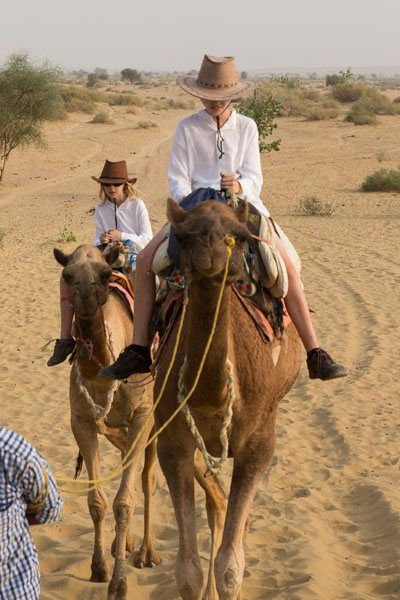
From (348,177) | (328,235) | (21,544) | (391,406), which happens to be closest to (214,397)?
(21,544)

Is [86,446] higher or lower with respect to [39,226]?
higher

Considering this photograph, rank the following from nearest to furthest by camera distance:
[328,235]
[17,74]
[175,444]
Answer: [175,444], [328,235], [17,74]

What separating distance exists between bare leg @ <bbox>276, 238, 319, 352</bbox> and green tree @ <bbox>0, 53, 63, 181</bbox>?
29374 mm

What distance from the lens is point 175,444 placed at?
191 inches

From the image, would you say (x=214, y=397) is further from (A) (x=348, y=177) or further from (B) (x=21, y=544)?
(A) (x=348, y=177)

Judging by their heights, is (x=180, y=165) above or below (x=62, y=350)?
above

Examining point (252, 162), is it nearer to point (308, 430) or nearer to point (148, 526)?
point (148, 526)

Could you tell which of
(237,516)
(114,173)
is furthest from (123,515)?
(114,173)

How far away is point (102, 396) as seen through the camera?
6246 mm

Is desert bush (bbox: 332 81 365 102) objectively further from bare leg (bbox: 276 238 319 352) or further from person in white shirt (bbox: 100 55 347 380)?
bare leg (bbox: 276 238 319 352)

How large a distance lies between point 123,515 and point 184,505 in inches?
56.3

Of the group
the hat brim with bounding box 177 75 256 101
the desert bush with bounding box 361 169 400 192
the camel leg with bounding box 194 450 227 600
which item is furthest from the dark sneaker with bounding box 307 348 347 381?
the desert bush with bounding box 361 169 400 192

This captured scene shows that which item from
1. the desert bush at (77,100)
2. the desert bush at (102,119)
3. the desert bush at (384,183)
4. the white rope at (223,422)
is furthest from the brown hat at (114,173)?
the desert bush at (77,100)

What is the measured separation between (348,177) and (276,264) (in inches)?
1020
